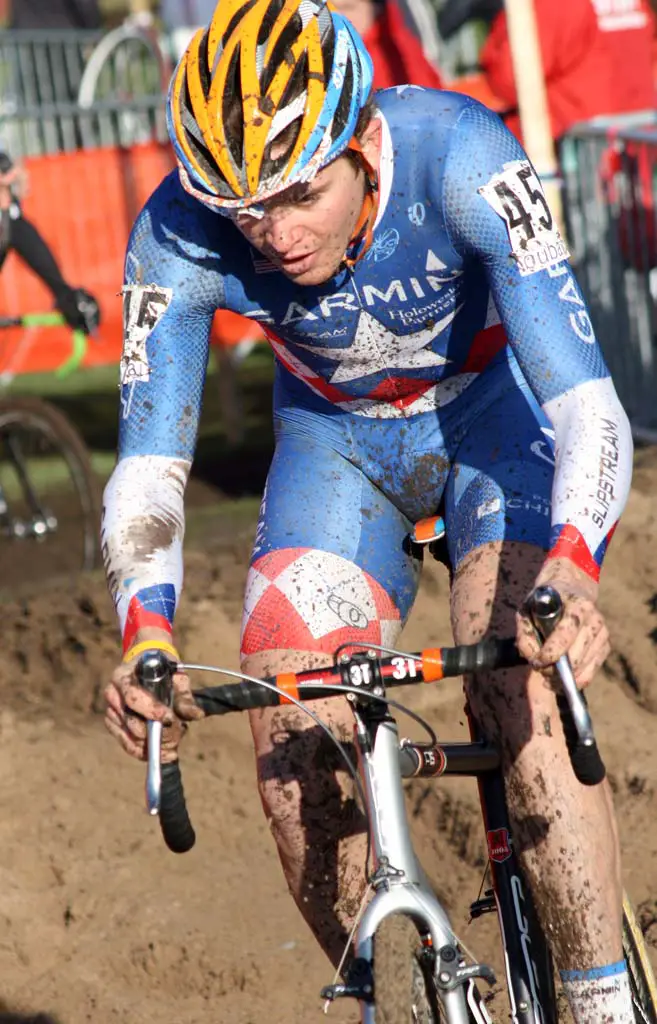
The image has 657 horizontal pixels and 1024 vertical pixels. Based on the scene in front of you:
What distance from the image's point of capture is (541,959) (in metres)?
3.47

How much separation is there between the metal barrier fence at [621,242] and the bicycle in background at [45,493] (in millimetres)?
3044

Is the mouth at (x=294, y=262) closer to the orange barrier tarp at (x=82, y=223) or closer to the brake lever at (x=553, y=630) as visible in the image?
the brake lever at (x=553, y=630)

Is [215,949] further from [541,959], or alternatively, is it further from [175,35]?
[175,35]

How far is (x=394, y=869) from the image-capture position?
291 centimetres

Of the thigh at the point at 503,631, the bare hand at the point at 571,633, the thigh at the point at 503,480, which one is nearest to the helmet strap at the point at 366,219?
the thigh at the point at 503,480

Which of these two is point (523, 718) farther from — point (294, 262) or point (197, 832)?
point (197, 832)

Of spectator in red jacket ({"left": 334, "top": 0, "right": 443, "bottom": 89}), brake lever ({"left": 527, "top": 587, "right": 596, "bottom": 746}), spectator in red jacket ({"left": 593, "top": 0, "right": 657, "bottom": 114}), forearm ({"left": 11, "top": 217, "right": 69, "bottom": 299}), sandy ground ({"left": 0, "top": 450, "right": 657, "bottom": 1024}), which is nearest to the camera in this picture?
brake lever ({"left": 527, "top": 587, "right": 596, "bottom": 746})

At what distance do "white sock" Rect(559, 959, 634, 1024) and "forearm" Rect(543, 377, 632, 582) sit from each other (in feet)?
2.81

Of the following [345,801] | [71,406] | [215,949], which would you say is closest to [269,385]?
[71,406]

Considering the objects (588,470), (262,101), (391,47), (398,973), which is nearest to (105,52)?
(391,47)

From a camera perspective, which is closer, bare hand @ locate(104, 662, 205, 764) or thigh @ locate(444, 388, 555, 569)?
bare hand @ locate(104, 662, 205, 764)

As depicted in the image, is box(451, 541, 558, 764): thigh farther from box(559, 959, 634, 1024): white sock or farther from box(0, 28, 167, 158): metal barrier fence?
box(0, 28, 167, 158): metal barrier fence

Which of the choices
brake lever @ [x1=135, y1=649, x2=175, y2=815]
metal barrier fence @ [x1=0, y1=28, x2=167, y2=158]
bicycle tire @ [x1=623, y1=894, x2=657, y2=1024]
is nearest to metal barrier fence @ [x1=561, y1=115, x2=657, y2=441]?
metal barrier fence @ [x1=0, y1=28, x2=167, y2=158]

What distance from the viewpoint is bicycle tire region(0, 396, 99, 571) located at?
8773 millimetres
